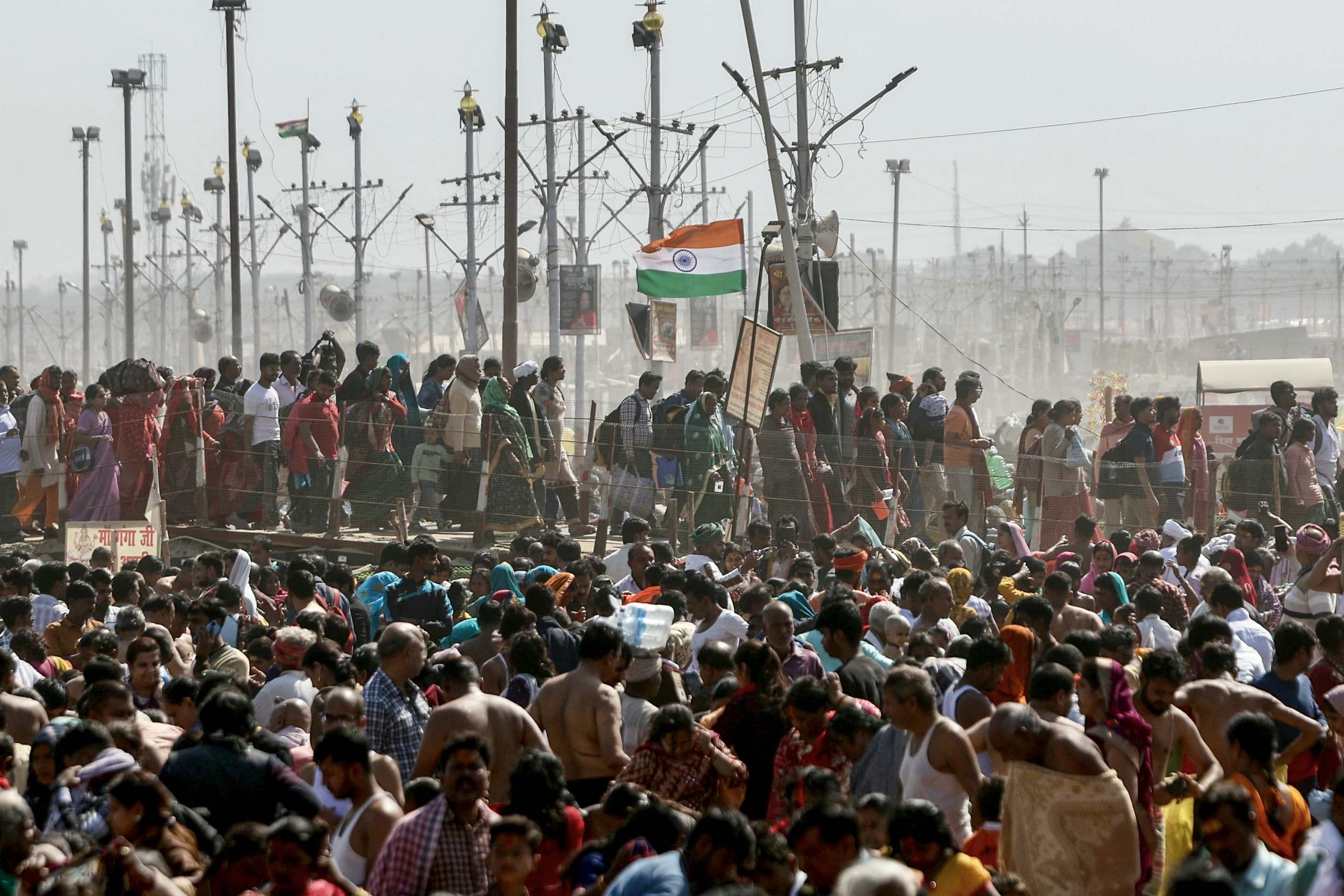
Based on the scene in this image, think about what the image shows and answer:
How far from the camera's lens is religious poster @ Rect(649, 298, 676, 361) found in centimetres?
2945

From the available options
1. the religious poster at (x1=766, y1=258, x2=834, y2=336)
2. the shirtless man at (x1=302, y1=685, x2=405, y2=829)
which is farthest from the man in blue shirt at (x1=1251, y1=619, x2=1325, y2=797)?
the religious poster at (x1=766, y1=258, x2=834, y2=336)

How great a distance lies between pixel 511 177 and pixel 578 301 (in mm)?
15846

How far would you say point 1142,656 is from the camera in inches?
318

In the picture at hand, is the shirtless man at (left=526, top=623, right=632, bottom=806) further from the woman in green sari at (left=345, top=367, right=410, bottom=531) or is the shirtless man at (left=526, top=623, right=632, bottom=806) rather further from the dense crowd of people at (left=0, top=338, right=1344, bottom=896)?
the woman in green sari at (left=345, top=367, right=410, bottom=531)

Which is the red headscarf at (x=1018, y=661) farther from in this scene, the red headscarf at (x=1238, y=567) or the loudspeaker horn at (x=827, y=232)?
the loudspeaker horn at (x=827, y=232)

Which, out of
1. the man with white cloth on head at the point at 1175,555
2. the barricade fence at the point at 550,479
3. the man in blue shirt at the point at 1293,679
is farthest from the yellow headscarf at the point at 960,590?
the barricade fence at the point at 550,479

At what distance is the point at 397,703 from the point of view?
7035mm

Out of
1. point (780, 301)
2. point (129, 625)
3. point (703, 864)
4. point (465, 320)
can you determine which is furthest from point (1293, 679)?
point (465, 320)

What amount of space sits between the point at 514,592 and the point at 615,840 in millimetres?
5257

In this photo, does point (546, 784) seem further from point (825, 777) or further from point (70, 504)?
point (70, 504)

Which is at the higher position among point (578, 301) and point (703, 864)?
point (578, 301)

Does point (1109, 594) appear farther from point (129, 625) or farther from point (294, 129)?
point (294, 129)

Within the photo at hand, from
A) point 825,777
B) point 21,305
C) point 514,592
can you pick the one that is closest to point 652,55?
point 514,592

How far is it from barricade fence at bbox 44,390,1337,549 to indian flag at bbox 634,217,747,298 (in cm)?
605
